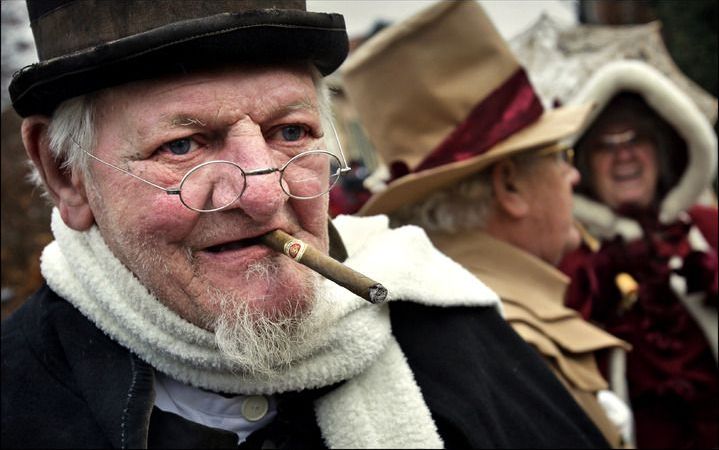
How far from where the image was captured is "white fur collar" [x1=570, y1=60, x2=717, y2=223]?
3.99 m

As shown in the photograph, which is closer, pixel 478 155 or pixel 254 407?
pixel 254 407

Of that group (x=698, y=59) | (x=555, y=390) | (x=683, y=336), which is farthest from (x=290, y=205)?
(x=698, y=59)

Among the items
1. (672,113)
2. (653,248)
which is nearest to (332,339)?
(653,248)

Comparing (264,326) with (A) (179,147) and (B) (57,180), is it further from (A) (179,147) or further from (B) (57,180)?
(B) (57,180)

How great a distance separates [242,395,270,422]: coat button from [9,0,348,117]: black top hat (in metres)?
0.78

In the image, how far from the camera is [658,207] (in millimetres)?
4129

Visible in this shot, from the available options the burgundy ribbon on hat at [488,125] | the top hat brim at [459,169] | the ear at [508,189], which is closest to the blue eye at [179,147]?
the top hat brim at [459,169]

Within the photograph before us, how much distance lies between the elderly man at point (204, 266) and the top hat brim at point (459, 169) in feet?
2.45

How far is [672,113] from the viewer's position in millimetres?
4008

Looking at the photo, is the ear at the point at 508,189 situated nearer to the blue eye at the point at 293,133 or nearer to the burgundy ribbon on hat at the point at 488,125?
the burgundy ribbon on hat at the point at 488,125

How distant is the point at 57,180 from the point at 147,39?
49 centimetres

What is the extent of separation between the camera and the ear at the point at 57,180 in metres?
1.85

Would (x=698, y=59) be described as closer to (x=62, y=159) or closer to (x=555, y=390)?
(x=555, y=390)

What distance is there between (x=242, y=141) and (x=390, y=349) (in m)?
0.71
